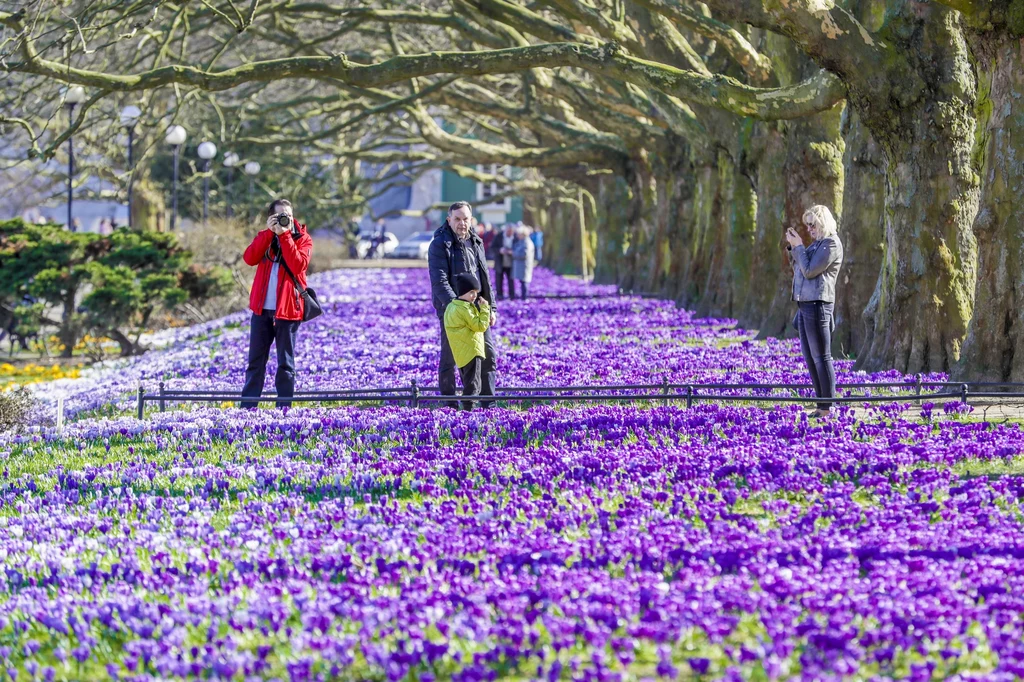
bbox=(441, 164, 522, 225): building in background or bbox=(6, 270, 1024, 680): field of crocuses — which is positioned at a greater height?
bbox=(441, 164, 522, 225): building in background

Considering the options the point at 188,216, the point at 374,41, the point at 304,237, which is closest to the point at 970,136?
the point at 304,237

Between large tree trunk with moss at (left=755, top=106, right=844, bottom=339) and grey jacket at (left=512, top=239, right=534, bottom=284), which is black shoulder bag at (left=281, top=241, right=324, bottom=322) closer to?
large tree trunk with moss at (left=755, top=106, right=844, bottom=339)

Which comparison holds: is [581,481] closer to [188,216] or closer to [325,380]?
[325,380]

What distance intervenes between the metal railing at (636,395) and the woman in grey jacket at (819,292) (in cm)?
22

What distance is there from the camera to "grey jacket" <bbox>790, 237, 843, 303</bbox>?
37.4 ft

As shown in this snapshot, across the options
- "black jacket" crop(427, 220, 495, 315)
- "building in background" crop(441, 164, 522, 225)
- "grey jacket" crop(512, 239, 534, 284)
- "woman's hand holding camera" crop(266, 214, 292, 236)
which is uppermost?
"building in background" crop(441, 164, 522, 225)

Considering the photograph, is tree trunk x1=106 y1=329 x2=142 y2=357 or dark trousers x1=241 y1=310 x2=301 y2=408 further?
tree trunk x1=106 y1=329 x2=142 y2=357

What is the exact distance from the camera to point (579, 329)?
21.7 meters

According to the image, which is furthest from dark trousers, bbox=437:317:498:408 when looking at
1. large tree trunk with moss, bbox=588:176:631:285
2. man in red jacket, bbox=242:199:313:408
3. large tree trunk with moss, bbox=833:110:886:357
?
large tree trunk with moss, bbox=588:176:631:285

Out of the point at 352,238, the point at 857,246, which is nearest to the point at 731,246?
the point at 857,246

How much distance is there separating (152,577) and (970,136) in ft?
34.1

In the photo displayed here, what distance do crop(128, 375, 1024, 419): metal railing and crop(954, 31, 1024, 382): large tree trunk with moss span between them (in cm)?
34

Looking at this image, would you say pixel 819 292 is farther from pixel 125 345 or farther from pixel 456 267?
pixel 125 345

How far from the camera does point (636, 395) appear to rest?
1171cm
